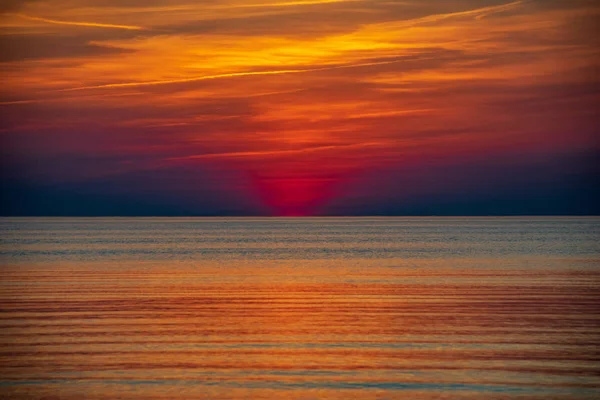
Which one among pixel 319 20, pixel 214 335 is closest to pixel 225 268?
pixel 319 20

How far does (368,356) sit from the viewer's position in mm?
9508

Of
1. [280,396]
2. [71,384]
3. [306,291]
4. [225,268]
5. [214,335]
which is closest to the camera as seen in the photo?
[280,396]

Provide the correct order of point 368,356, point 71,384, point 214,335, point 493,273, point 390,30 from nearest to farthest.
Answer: point 71,384, point 368,356, point 214,335, point 493,273, point 390,30

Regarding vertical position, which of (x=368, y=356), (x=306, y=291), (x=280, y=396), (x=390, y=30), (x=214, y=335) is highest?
(x=390, y=30)

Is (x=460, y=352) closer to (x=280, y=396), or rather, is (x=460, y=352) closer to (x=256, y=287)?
(x=280, y=396)

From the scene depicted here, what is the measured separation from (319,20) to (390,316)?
1867 centimetres

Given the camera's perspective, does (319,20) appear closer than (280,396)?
No

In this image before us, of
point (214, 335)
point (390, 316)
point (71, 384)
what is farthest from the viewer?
point (390, 316)

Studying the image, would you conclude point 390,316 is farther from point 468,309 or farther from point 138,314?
point 138,314

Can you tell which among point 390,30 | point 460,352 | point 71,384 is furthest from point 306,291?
point 390,30

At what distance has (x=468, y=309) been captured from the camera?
13.6 meters

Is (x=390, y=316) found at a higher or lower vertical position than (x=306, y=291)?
lower

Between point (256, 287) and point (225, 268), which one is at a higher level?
point (225, 268)

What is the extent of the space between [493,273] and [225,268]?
777 cm
